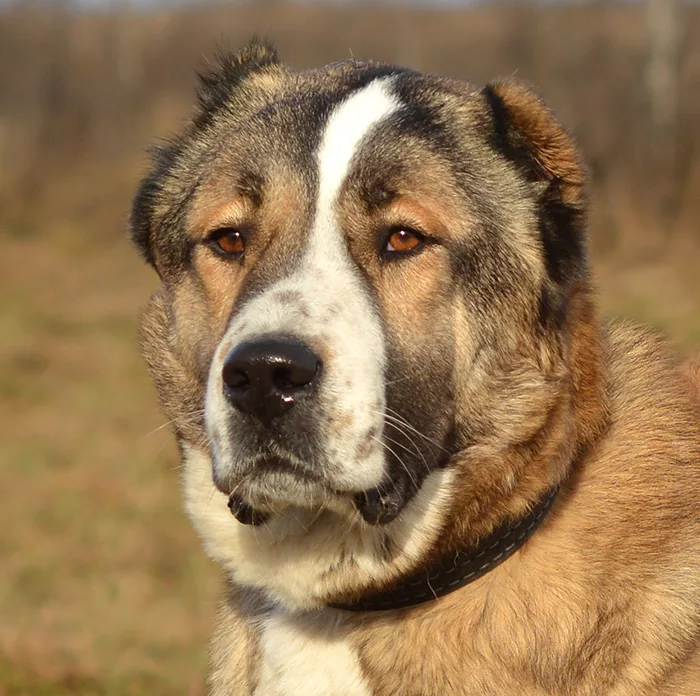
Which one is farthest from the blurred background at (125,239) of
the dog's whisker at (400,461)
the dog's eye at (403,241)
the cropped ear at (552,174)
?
the dog's whisker at (400,461)

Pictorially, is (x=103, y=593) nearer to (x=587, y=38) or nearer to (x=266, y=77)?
(x=266, y=77)

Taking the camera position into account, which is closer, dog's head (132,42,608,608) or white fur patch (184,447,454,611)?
dog's head (132,42,608,608)

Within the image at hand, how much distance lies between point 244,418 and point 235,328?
0.22 metres

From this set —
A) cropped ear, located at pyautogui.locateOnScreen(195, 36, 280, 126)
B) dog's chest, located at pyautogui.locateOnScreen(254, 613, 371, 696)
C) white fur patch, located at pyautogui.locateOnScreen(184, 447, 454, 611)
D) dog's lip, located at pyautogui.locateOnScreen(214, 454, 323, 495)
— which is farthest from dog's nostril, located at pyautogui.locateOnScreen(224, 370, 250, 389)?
cropped ear, located at pyautogui.locateOnScreen(195, 36, 280, 126)

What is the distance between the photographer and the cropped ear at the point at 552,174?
303 cm

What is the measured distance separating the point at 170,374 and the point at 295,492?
32.3 inches

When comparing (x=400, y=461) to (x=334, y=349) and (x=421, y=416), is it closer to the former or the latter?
(x=421, y=416)

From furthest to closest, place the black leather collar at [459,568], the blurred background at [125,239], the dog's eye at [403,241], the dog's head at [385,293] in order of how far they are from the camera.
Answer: the blurred background at [125,239] < the dog's eye at [403,241] < the black leather collar at [459,568] < the dog's head at [385,293]

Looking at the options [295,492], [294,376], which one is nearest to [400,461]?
[295,492]

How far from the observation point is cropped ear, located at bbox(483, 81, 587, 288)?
9.94ft

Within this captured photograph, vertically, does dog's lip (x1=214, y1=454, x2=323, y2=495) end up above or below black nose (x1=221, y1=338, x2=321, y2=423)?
below

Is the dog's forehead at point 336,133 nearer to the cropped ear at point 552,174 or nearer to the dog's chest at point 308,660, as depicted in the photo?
the cropped ear at point 552,174

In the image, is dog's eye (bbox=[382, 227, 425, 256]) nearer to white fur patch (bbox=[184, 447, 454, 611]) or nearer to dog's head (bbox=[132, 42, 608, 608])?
dog's head (bbox=[132, 42, 608, 608])

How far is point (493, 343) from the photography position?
3004mm
